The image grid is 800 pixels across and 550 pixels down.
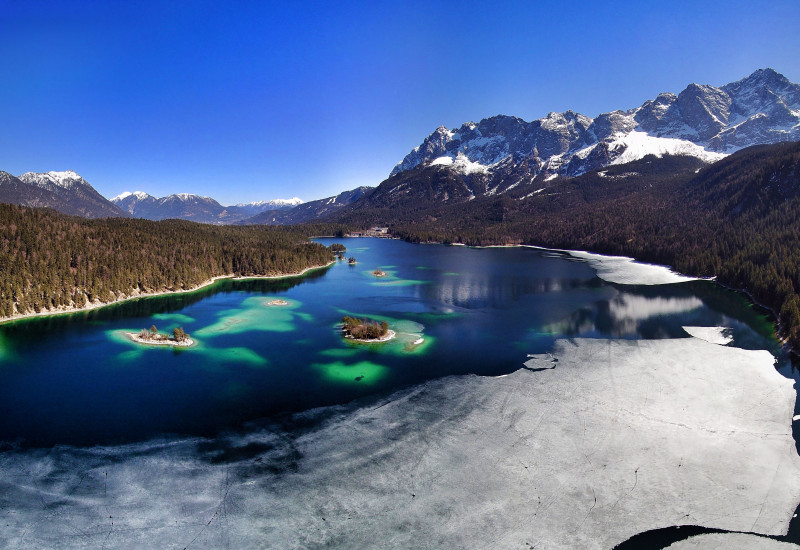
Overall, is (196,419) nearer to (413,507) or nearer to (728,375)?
(413,507)

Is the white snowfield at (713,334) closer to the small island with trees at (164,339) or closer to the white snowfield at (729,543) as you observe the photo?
the white snowfield at (729,543)

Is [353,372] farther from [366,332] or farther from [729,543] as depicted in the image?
[729,543]

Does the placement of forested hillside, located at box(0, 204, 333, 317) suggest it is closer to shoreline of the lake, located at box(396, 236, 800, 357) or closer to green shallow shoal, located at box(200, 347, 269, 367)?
green shallow shoal, located at box(200, 347, 269, 367)

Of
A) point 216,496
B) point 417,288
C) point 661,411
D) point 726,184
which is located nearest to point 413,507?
point 216,496

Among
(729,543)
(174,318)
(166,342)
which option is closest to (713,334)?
(729,543)

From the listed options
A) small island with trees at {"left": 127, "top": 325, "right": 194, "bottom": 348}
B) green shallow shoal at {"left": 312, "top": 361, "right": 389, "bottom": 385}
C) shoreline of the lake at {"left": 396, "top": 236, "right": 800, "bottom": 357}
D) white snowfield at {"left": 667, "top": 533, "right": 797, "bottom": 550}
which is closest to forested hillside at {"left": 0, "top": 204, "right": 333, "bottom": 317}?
small island with trees at {"left": 127, "top": 325, "right": 194, "bottom": 348}

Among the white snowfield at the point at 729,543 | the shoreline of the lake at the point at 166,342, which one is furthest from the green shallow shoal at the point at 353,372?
the white snowfield at the point at 729,543
